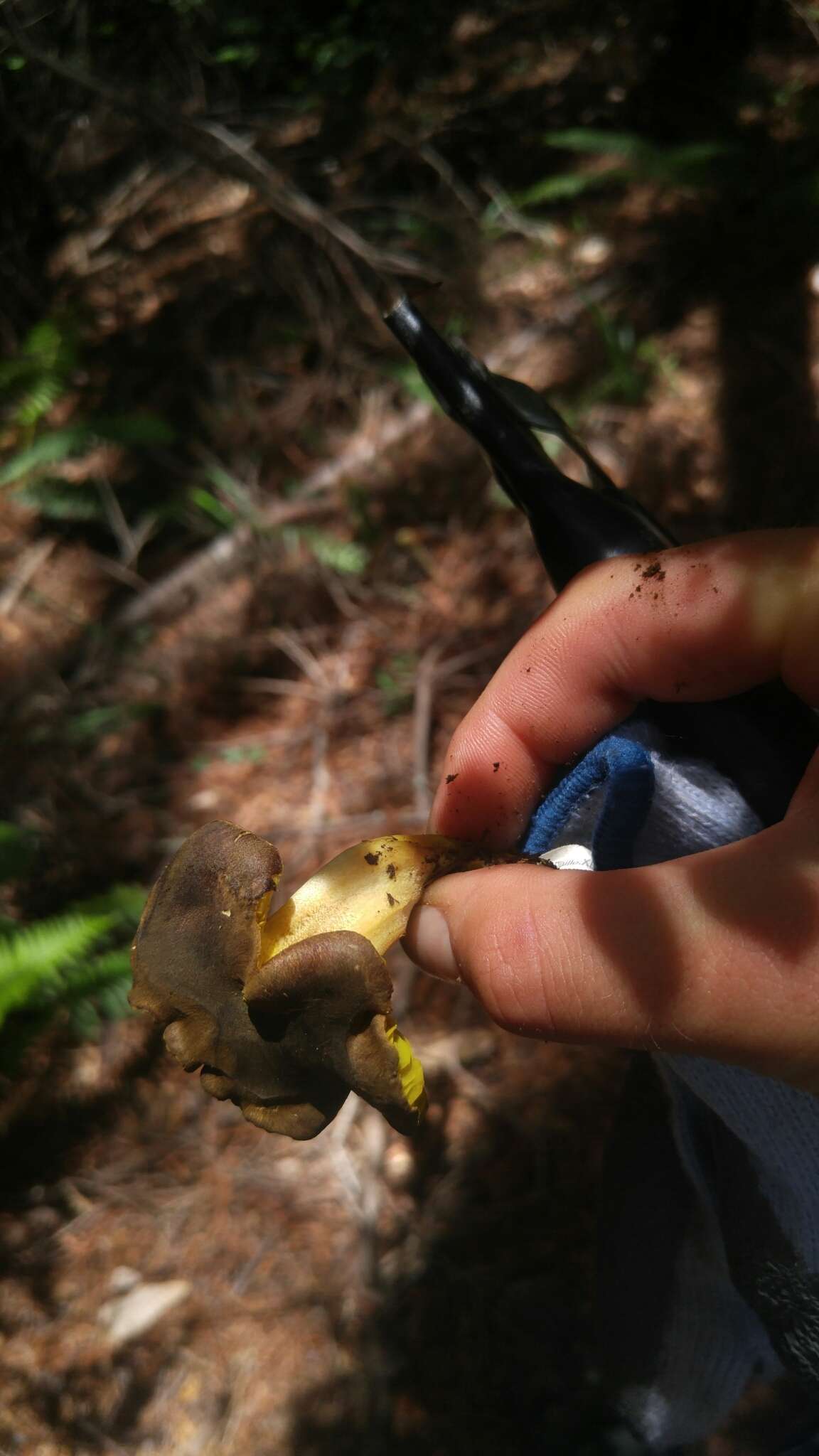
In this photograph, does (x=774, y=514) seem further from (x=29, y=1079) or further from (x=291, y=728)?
(x=29, y=1079)

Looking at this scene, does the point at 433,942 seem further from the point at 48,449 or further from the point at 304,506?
the point at 48,449

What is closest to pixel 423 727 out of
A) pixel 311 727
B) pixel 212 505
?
pixel 311 727

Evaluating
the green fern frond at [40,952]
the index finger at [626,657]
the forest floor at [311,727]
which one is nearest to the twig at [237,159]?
the forest floor at [311,727]

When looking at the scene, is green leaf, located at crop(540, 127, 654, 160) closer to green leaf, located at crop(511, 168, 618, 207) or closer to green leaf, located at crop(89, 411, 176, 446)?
green leaf, located at crop(511, 168, 618, 207)

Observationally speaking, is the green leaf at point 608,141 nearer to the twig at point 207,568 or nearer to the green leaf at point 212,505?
the twig at point 207,568

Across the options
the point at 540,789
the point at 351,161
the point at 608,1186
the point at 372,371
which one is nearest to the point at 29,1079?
the point at 608,1186

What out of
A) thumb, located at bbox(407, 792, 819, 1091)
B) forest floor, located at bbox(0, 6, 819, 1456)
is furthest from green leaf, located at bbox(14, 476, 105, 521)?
thumb, located at bbox(407, 792, 819, 1091)
